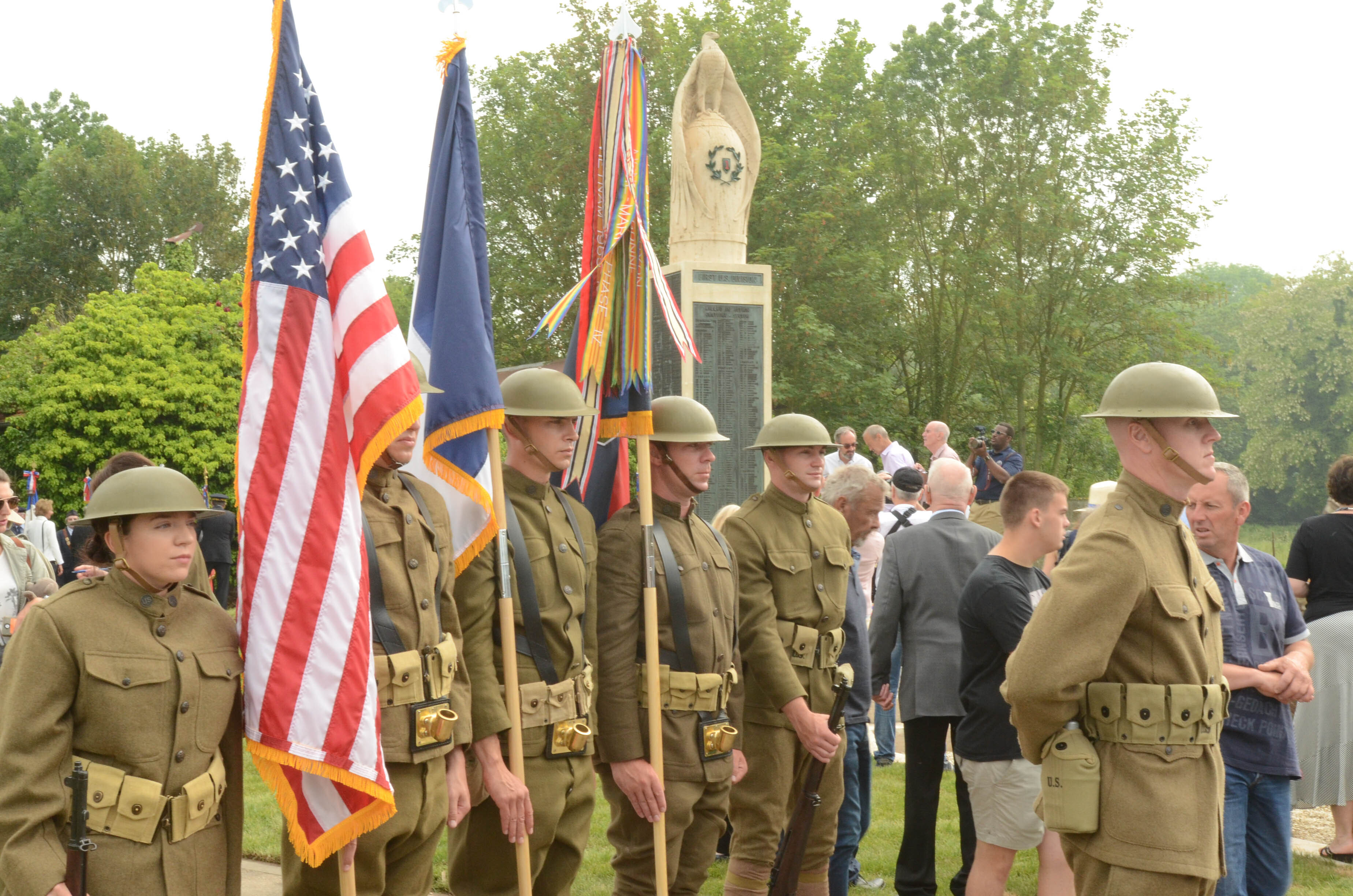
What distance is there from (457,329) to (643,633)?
141cm

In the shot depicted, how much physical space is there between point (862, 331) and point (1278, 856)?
23.5 meters

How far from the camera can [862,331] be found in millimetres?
28000

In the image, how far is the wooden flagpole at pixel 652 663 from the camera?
460cm

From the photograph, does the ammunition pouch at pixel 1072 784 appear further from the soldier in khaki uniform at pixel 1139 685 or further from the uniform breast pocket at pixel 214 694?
the uniform breast pocket at pixel 214 694

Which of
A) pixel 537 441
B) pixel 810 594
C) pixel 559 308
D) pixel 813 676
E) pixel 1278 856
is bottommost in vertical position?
pixel 1278 856

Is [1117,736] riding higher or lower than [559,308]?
lower

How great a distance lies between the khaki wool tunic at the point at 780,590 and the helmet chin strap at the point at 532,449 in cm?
110

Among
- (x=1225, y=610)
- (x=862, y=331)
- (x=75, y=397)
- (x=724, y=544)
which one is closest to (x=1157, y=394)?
(x=1225, y=610)

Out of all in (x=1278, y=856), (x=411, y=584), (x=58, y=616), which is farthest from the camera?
(x=1278, y=856)

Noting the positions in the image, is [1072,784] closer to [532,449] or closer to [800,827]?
[800,827]

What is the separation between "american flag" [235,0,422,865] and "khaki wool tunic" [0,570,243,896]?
0.68ft

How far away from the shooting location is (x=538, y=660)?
440 centimetres

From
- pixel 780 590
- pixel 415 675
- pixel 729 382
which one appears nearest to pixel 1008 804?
pixel 780 590

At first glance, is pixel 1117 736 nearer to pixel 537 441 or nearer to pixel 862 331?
pixel 537 441
